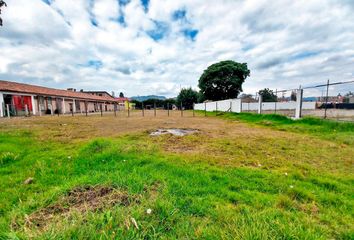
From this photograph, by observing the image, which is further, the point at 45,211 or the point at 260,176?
the point at 260,176

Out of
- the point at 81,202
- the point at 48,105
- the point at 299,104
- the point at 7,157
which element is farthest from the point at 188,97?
the point at 81,202

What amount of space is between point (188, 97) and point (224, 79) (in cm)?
1561

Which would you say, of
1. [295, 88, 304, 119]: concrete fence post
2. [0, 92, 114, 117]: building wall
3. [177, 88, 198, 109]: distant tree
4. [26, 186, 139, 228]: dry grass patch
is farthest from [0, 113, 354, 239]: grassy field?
[177, 88, 198, 109]: distant tree

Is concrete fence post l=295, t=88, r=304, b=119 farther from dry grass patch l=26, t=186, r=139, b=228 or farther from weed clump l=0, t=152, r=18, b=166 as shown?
weed clump l=0, t=152, r=18, b=166

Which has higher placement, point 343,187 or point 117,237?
point 117,237

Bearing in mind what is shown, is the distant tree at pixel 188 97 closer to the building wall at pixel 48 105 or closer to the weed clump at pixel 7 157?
the building wall at pixel 48 105

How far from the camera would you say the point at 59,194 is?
6.72 feet

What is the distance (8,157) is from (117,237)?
3.83 m

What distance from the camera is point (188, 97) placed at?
4506 centimetres

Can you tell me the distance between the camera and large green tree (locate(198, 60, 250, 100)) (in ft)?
100

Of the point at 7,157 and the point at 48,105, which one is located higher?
the point at 48,105

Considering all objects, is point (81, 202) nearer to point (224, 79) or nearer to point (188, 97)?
point (224, 79)

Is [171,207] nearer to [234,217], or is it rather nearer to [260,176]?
[234,217]

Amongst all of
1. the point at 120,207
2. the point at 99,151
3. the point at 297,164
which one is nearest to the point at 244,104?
the point at 297,164
